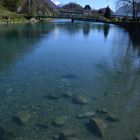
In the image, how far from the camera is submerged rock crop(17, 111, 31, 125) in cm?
803

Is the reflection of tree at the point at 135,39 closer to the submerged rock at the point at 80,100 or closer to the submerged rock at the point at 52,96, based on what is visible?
the submerged rock at the point at 80,100

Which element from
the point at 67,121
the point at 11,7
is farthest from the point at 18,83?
the point at 11,7

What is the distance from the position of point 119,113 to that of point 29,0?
88.6m

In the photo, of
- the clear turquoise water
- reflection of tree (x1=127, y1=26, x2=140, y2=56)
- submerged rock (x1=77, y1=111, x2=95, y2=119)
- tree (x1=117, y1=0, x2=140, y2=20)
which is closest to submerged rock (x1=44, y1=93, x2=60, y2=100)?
the clear turquoise water

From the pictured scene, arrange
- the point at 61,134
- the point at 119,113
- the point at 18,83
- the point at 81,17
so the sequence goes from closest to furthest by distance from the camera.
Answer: the point at 61,134 < the point at 119,113 < the point at 18,83 < the point at 81,17

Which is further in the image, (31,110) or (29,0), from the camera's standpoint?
(29,0)

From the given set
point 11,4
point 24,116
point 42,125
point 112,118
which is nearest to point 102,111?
point 112,118

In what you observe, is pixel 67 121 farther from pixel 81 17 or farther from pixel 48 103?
pixel 81 17

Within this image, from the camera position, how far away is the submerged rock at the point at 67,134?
714cm

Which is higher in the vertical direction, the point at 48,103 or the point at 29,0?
the point at 29,0

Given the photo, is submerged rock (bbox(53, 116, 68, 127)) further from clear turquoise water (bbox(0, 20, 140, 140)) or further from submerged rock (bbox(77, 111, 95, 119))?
submerged rock (bbox(77, 111, 95, 119))

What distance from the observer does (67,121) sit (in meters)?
8.09

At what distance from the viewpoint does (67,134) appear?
7.28 m

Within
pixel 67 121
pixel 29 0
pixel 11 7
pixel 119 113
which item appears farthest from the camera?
pixel 29 0
